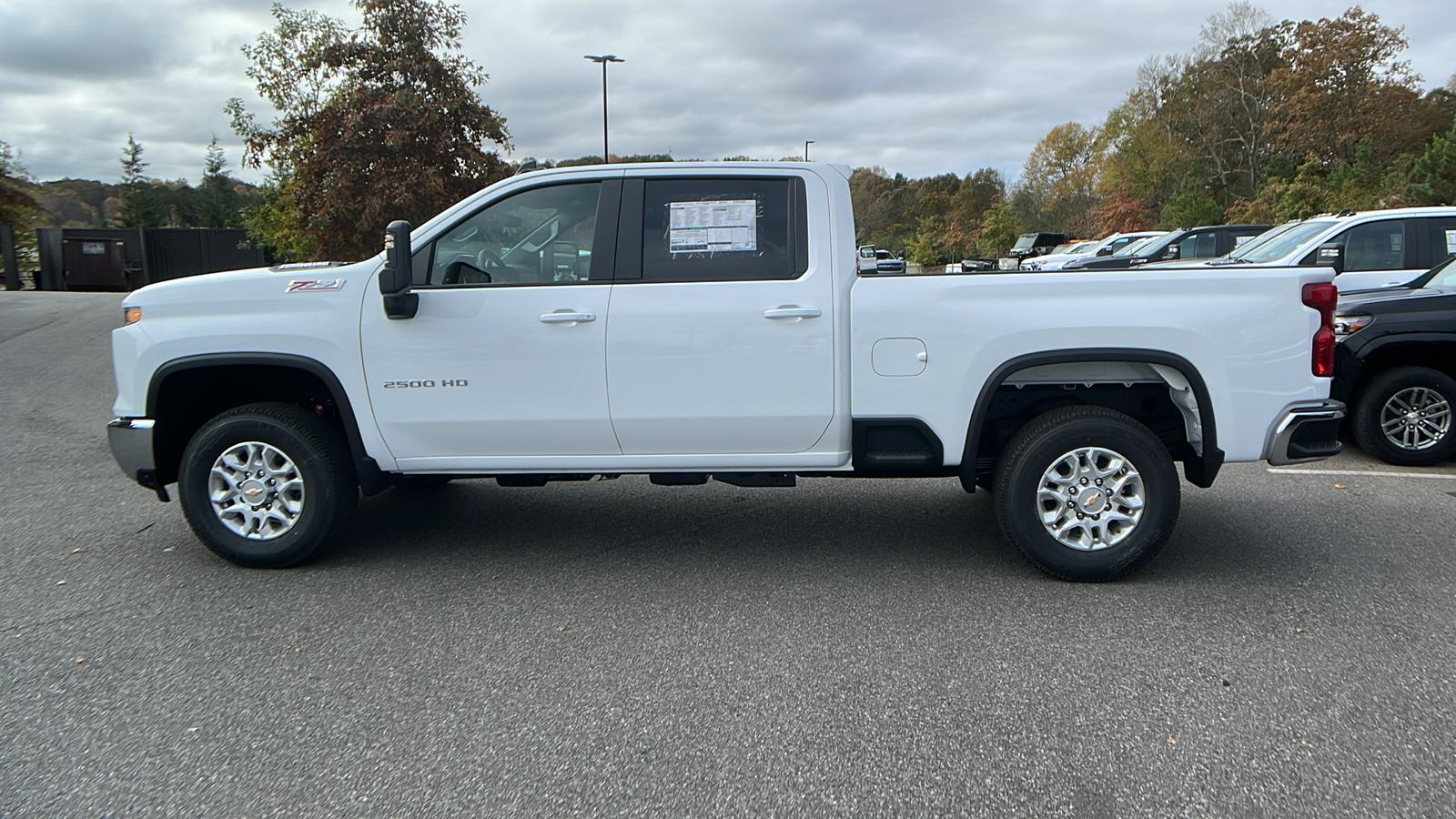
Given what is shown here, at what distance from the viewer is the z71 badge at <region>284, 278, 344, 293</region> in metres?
4.89

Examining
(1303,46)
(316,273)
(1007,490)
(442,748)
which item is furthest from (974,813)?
(1303,46)

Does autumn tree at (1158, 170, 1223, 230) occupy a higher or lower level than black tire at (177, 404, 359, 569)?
higher

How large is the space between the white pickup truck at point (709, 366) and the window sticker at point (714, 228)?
1cm

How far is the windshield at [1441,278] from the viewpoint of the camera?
758cm

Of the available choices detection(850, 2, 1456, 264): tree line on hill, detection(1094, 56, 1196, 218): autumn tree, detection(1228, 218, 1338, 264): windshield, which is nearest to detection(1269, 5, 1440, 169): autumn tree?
detection(850, 2, 1456, 264): tree line on hill

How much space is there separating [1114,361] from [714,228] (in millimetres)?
1928

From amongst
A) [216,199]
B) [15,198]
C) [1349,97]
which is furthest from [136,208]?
[1349,97]

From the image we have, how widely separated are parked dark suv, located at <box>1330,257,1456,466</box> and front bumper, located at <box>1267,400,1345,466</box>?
2.73 metres

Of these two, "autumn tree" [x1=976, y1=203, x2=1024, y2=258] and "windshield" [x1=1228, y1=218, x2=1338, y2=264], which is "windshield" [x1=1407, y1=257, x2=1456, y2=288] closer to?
"windshield" [x1=1228, y1=218, x2=1338, y2=264]

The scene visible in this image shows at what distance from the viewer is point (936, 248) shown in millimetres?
63531

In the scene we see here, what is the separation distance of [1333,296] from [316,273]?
4.69 meters

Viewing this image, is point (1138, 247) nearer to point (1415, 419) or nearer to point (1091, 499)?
point (1415, 419)

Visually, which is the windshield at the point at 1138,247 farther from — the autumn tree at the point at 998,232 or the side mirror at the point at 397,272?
the autumn tree at the point at 998,232

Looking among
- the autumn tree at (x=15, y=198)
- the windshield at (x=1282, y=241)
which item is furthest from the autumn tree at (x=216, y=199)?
the windshield at (x=1282, y=241)
